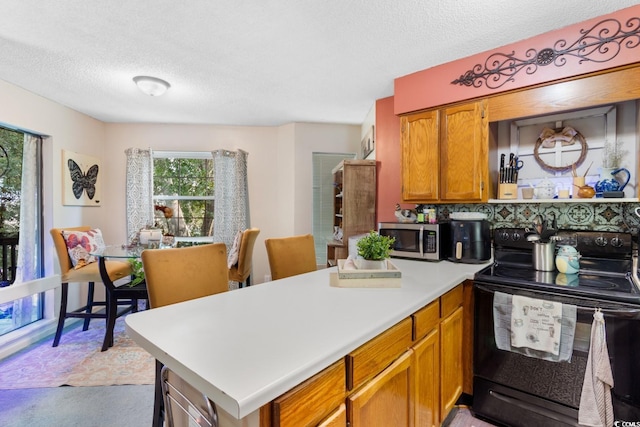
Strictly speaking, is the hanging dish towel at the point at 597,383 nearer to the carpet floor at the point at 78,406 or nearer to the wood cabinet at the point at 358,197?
the wood cabinet at the point at 358,197

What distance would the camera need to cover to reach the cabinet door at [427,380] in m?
1.31

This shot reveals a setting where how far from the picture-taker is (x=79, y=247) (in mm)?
3053

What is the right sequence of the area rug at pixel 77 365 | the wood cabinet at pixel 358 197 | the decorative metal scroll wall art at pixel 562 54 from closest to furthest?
the decorative metal scroll wall art at pixel 562 54, the area rug at pixel 77 365, the wood cabinet at pixel 358 197

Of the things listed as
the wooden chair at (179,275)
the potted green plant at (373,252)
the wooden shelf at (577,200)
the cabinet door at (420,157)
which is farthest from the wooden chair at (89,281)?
the wooden shelf at (577,200)

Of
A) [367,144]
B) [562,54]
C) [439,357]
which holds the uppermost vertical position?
[562,54]

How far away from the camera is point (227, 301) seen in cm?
129

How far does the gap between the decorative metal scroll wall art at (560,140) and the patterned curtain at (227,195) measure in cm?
339

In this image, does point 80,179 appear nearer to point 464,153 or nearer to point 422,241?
point 422,241

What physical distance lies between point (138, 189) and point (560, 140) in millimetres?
4584

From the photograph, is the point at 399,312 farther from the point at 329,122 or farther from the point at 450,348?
the point at 329,122

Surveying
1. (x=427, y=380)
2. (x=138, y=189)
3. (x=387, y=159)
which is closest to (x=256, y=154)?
(x=138, y=189)

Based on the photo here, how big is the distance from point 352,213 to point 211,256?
179cm

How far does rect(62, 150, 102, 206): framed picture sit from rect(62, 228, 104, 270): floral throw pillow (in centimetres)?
61

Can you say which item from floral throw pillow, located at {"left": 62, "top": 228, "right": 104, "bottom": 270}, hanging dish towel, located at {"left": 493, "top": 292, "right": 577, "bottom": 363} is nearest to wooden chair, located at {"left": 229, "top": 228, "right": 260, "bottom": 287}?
floral throw pillow, located at {"left": 62, "top": 228, "right": 104, "bottom": 270}
